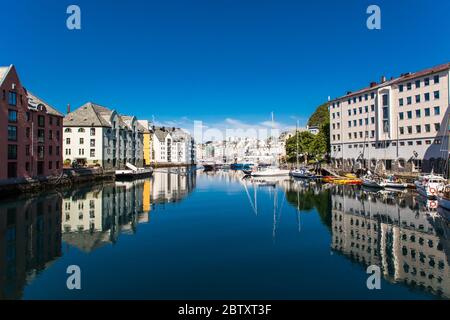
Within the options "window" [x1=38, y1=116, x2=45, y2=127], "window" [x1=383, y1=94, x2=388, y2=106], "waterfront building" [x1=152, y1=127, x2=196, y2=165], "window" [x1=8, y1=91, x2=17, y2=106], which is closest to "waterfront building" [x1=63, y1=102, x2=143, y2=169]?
"window" [x1=38, y1=116, x2=45, y2=127]

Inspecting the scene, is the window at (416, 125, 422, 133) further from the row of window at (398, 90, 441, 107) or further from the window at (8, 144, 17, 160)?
the window at (8, 144, 17, 160)

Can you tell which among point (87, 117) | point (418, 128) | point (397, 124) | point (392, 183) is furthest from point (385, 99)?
point (87, 117)

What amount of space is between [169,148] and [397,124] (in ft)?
399

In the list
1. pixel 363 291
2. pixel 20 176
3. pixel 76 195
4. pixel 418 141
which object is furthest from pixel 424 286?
pixel 418 141

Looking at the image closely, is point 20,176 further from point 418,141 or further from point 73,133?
point 418,141

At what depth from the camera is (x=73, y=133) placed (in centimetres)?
8000

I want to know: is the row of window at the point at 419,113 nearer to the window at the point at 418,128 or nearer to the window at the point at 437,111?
the window at the point at 437,111

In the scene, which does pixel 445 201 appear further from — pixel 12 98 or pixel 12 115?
pixel 12 98

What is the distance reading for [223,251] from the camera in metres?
19.8

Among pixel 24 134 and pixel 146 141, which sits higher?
pixel 146 141

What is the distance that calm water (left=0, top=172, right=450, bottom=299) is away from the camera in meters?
14.0

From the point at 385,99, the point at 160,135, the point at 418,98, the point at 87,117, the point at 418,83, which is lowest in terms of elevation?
the point at 87,117
